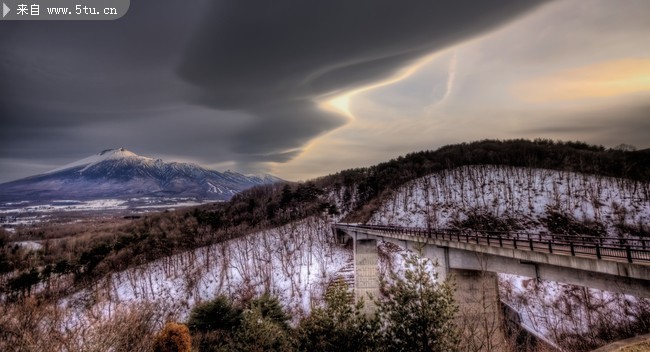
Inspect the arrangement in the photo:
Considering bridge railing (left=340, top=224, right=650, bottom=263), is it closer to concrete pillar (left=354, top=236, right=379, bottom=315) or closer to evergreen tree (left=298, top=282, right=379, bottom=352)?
concrete pillar (left=354, top=236, right=379, bottom=315)

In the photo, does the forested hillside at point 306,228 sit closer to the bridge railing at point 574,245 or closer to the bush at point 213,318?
the bush at point 213,318

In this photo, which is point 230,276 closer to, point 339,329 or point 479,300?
point 479,300

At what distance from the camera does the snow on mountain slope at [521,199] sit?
66125 millimetres

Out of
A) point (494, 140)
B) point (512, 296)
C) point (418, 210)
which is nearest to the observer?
point (512, 296)

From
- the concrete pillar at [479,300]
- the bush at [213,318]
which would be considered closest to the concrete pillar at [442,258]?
the concrete pillar at [479,300]

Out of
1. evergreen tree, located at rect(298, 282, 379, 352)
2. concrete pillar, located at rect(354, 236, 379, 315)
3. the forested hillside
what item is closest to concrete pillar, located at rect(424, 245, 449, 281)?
concrete pillar, located at rect(354, 236, 379, 315)

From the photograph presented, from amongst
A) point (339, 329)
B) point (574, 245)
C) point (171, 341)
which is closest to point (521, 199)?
point (574, 245)

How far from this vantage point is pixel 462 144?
13325 centimetres

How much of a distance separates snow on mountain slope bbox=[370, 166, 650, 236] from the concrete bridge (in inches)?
1621

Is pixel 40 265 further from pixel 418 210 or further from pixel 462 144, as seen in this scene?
pixel 462 144

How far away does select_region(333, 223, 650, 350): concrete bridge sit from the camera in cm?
1438

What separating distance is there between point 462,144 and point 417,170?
38.0 m

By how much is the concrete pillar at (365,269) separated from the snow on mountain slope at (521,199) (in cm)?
2414

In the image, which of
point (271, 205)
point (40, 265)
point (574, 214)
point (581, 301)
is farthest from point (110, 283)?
point (574, 214)
